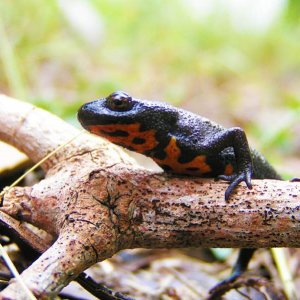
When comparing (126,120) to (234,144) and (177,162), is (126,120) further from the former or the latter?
(234,144)

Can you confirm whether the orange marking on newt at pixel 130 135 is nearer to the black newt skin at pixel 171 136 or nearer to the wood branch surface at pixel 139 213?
the black newt skin at pixel 171 136

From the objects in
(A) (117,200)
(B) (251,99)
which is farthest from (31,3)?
(A) (117,200)

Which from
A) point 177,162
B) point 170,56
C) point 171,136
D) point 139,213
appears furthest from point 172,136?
point 170,56

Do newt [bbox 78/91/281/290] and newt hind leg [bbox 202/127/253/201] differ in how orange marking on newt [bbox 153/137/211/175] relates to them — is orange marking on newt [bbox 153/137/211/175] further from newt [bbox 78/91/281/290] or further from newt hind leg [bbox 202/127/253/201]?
newt hind leg [bbox 202/127/253/201]

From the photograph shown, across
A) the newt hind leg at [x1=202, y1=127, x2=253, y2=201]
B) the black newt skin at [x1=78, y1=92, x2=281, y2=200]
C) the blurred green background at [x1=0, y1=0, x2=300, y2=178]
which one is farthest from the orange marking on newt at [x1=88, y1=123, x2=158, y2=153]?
the blurred green background at [x1=0, y1=0, x2=300, y2=178]

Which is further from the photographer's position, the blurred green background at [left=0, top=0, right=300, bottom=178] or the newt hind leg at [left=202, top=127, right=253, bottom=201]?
the blurred green background at [left=0, top=0, right=300, bottom=178]
